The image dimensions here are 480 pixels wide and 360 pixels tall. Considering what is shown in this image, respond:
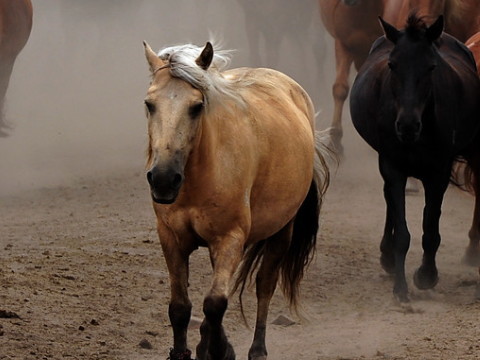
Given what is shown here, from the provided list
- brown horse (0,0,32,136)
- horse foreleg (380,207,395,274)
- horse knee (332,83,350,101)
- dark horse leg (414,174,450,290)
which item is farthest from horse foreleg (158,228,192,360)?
brown horse (0,0,32,136)

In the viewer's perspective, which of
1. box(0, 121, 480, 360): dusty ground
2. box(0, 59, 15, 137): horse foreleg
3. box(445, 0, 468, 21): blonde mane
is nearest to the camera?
box(0, 121, 480, 360): dusty ground

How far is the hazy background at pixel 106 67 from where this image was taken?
14.4m

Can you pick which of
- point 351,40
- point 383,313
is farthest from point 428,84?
point 351,40

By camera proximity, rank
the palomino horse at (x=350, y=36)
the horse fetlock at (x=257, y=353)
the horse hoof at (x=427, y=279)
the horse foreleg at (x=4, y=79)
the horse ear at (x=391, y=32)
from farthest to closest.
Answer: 1. the horse foreleg at (x=4, y=79)
2. the palomino horse at (x=350, y=36)
3. the horse hoof at (x=427, y=279)
4. the horse ear at (x=391, y=32)
5. the horse fetlock at (x=257, y=353)

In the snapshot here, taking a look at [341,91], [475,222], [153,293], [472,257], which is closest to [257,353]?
[153,293]

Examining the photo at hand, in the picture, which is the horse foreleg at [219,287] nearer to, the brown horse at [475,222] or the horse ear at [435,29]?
the horse ear at [435,29]

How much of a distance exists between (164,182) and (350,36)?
864 centimetres

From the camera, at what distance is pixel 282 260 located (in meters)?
7.20

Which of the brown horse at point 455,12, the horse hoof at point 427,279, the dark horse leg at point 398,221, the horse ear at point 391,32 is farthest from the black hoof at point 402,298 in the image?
the brown horse at point 455,12

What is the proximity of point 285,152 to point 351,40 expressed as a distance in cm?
750

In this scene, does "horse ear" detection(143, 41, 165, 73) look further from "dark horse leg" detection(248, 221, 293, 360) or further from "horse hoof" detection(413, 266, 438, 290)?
"horse hoof" detection(413, 266, 438, 290)

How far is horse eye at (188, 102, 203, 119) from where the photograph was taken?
5688 mm

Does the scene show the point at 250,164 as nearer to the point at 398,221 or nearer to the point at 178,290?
the point at 178,290

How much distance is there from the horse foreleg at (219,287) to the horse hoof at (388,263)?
3.23 m
